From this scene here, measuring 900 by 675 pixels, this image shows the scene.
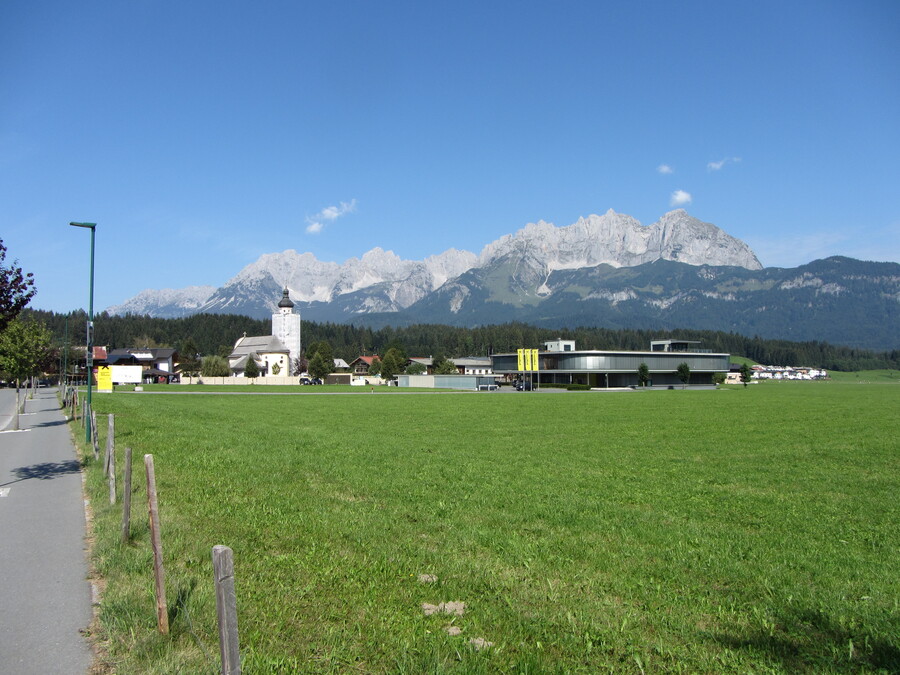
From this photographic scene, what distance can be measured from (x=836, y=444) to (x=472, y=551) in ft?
70.6

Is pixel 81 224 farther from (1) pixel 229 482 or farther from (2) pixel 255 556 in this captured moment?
(2) pixel 255 556

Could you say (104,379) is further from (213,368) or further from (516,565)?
(213,368)

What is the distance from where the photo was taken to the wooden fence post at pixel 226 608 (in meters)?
4.24

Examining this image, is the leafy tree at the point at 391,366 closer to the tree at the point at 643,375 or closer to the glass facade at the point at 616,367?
the glass facade at the point at 616,367

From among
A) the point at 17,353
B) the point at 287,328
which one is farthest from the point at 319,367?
the point at 17,353

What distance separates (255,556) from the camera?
340 inches

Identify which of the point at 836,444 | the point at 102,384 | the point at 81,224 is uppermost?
the point at 81,224

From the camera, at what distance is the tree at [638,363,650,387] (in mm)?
124438

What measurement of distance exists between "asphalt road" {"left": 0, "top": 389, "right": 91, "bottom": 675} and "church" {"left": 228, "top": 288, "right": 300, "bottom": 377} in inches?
5594

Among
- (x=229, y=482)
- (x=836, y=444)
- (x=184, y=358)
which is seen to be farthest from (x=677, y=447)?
(x=184, y=358)

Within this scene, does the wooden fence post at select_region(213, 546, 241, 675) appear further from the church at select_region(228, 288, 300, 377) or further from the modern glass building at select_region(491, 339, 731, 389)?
the church at select_region(228, 288, 300, 377)

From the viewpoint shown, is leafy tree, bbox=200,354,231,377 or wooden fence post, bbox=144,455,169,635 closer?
wooden fence post, bbox=144,455,169,635

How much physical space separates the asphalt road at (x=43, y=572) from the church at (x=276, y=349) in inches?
5594

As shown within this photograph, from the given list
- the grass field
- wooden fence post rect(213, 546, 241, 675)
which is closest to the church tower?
the grass field
